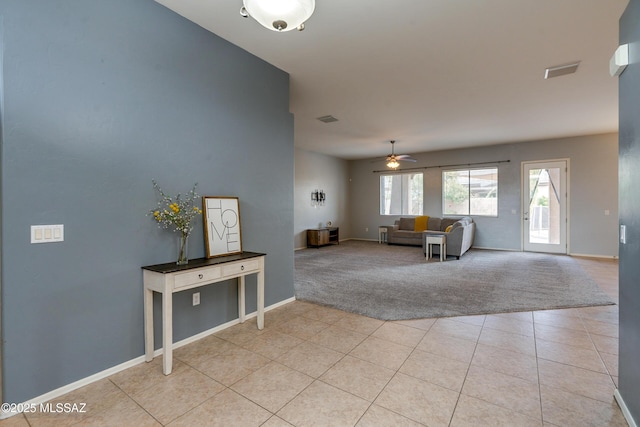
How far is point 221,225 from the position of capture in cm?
298

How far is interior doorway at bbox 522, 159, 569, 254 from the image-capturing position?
734 centimetres

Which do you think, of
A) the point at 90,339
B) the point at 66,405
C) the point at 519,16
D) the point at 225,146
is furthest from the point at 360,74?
the point at 66,405

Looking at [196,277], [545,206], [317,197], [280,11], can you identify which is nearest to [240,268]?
[196,277]

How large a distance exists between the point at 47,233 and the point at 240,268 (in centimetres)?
139

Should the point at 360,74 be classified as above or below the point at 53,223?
above

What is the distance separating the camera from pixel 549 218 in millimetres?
7500

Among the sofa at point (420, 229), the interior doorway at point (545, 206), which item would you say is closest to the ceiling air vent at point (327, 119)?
the sofa at point (420, 229)

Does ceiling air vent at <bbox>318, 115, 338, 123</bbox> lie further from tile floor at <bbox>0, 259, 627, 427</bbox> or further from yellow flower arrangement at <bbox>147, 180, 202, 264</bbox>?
tile floor at <bbox>0, 259, 627, 427</bbox>

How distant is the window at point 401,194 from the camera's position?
967 cm

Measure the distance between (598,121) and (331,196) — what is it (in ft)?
21.9

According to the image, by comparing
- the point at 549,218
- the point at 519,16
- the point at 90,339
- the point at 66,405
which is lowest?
the point at 66,405

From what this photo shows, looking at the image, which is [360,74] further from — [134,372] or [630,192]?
[134,372]

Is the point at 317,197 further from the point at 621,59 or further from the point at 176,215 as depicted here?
the point at 621,59

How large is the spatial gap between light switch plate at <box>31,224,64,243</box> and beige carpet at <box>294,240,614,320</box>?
8.98 ft
